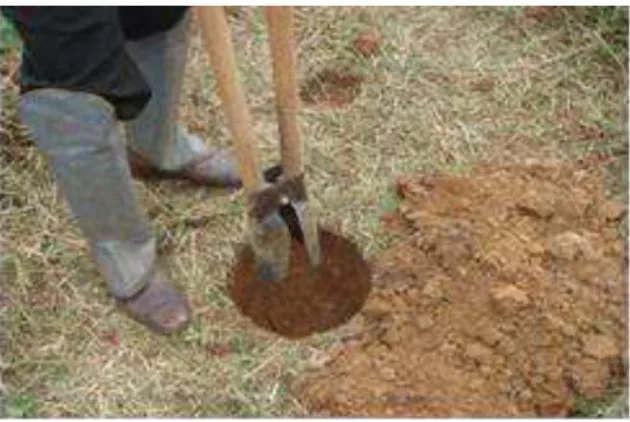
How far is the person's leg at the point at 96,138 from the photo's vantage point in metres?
2.16

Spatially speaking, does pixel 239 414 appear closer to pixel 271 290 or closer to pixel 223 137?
pixel 271 290

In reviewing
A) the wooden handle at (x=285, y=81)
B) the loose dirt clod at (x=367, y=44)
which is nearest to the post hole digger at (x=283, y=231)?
the wooden handle at (x=285, y=81)

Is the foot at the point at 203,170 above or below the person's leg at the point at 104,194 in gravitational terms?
below

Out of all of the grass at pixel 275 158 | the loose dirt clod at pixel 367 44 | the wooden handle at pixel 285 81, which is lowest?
the grass at pixel 275 158

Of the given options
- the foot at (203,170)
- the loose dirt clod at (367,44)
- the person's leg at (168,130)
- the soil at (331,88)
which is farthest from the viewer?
the loose dirt clod at (367,44)

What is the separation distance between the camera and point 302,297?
2.58 m

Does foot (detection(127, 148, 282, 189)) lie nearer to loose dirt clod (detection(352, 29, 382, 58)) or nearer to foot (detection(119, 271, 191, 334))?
foot (detection(119, 271, 191, 334))

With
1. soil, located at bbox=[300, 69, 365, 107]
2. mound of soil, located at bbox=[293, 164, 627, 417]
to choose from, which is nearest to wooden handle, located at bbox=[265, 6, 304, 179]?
mound of soil, located at bbox=[293, 164, 627, 417]

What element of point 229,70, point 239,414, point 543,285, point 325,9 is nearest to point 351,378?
point 239,414

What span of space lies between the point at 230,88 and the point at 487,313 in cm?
73

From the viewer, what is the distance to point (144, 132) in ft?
9.23

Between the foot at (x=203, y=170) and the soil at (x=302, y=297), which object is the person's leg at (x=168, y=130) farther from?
the soil at (x=302, y=297)

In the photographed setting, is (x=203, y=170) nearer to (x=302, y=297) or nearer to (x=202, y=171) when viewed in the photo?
(x=202, y=171)

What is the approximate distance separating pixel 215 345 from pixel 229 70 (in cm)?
66
